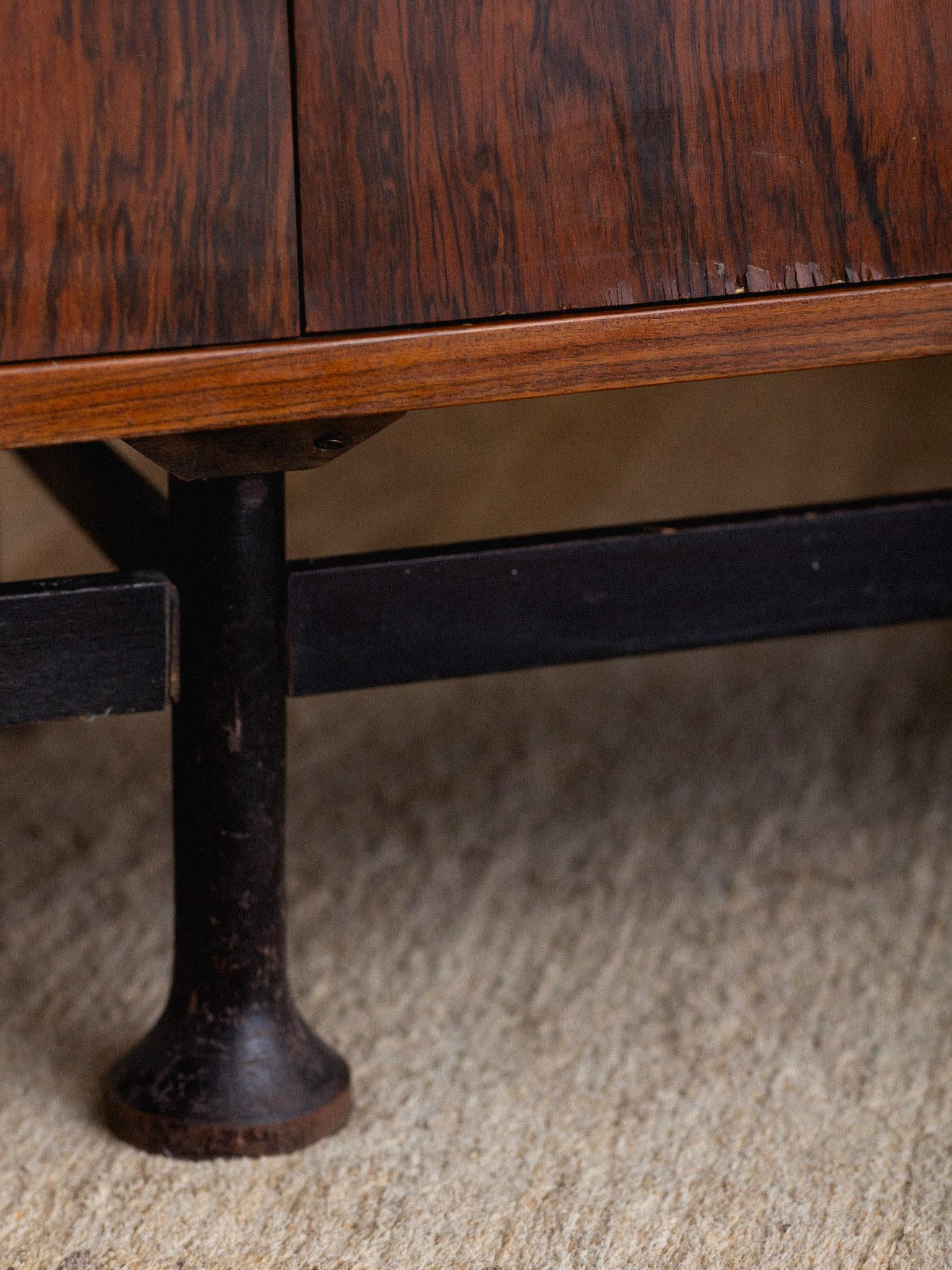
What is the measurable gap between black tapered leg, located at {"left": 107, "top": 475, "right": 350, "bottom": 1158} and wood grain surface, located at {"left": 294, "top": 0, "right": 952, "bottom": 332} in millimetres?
154

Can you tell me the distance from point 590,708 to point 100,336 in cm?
83

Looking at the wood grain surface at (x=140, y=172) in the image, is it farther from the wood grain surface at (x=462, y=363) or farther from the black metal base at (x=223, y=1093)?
the black metal base at (x=223, y=1093)

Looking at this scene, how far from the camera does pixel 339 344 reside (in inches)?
23.8

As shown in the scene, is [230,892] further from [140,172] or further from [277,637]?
[140,172]

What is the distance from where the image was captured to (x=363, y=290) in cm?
60

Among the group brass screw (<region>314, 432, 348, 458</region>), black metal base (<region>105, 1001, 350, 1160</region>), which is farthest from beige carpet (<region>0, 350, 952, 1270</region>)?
brass screw (<region>314, 432, 348, 458</region>)

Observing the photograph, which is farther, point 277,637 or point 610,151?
point 277,637

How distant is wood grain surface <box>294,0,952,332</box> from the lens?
0.59 meters

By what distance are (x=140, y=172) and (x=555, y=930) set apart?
590 mm

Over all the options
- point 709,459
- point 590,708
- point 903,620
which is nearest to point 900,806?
point 590,708

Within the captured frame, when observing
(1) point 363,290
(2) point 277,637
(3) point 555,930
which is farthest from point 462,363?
(3) point 555,930

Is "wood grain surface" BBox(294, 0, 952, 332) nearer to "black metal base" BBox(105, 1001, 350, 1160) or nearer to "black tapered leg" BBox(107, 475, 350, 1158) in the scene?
"black tapered leg" BBox(107, 475, 350, 1158)

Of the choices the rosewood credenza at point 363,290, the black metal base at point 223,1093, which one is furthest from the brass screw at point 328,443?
the black metal base at point 223,1093

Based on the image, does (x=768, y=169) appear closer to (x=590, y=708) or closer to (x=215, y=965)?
(x=215, y=965)
